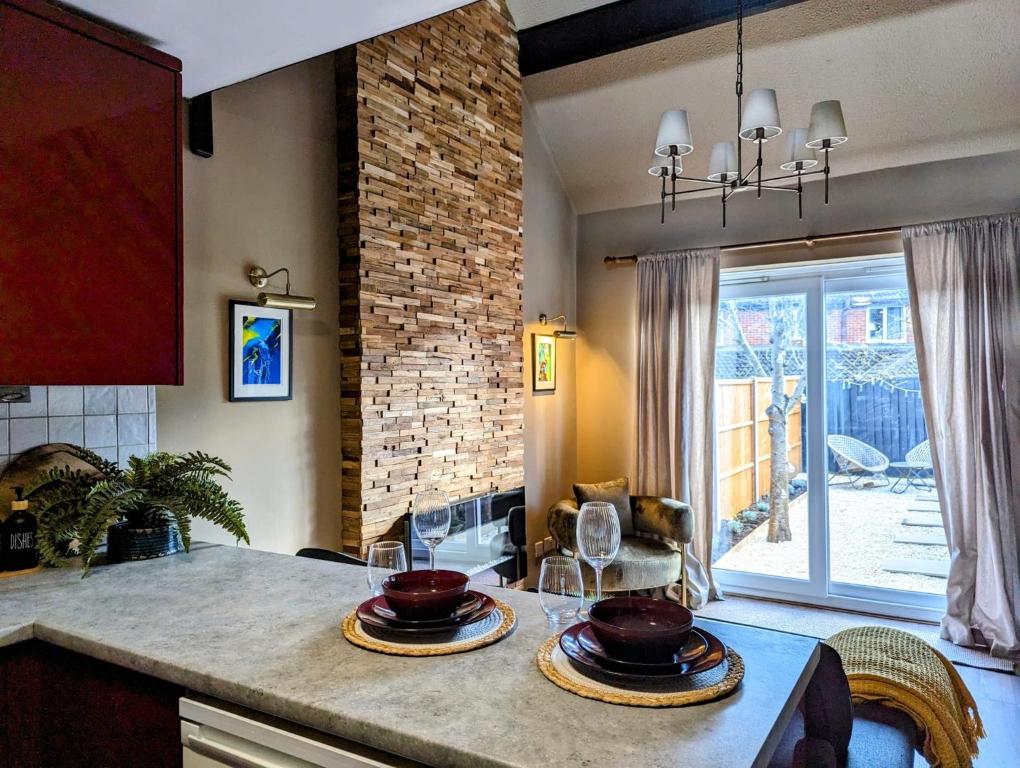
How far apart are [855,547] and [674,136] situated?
308 centimetres

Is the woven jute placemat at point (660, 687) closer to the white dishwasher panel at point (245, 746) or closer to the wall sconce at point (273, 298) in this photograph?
the white dishwasher panel at point (245, 746)

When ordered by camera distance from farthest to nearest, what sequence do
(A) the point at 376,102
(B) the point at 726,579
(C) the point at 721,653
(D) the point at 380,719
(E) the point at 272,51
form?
(B) the point at 726,579 < (A) the point at 376,102 < (E) the point at 272,51 < (C) the point at 721,653 < (D) the point at 380,719

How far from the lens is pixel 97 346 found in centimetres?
165

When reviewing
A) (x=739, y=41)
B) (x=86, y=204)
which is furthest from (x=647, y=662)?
(x=739, y=41)

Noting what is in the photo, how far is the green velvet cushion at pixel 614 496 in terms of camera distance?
4.30 m

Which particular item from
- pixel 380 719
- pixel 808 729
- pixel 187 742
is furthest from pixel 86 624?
pixel 808 729

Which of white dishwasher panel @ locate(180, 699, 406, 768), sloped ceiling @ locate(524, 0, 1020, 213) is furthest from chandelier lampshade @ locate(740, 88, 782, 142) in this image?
white dishwasher panel @ locate(180, 699, 406, 768)

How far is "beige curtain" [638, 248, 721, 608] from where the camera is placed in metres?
4.54

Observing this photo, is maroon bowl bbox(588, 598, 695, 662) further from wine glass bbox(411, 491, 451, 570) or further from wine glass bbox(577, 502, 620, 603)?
wine glass bbox(411, 491, 451, 570)

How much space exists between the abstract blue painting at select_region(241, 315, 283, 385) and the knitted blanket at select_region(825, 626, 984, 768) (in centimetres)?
216

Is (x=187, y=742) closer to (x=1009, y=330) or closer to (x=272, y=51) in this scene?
(x=272, y=51)

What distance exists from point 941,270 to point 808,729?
350 centimetres

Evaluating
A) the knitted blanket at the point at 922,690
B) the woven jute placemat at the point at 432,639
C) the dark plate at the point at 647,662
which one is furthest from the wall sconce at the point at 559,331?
the dark plate at the point at 647,662

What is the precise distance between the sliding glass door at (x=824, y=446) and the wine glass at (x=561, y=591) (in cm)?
371
